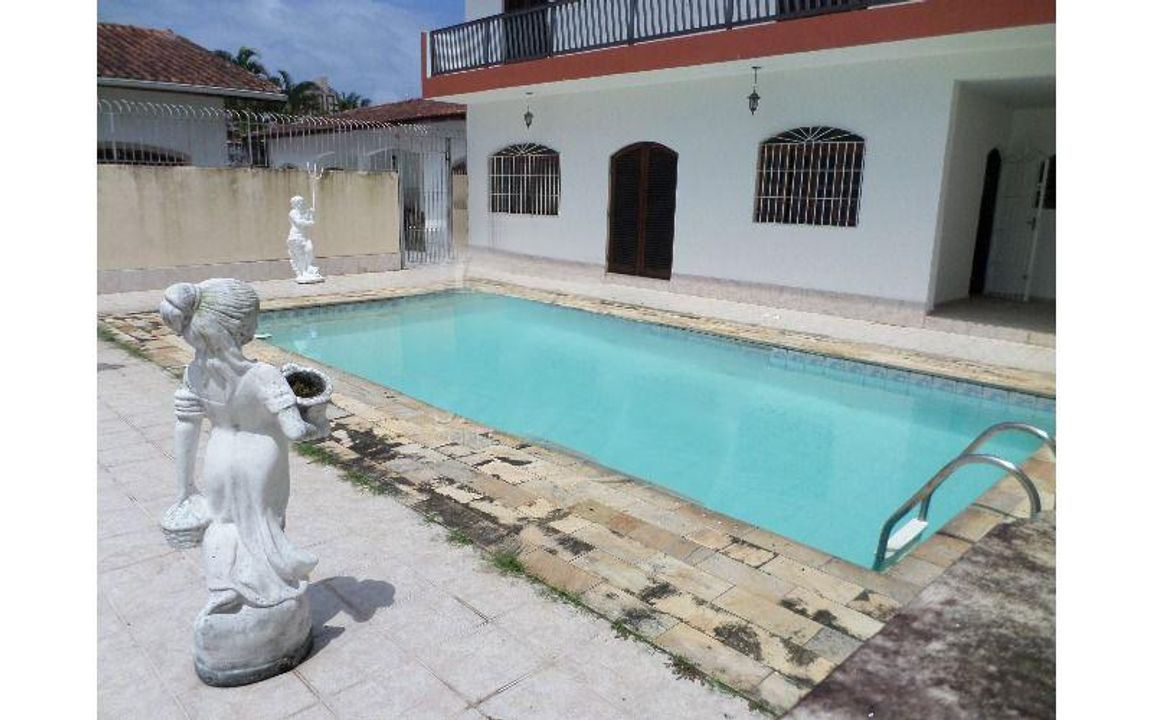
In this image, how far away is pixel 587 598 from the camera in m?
3.35

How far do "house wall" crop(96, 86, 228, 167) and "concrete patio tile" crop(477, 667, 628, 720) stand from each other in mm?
16097

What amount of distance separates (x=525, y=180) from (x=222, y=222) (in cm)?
591

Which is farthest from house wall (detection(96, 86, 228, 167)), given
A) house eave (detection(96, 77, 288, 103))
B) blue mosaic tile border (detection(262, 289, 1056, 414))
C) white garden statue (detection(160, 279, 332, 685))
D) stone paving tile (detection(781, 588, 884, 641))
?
stone paving tile (detection(781, 588, 884, 641))

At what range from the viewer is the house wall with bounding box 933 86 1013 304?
968 cm

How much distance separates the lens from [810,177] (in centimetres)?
1070

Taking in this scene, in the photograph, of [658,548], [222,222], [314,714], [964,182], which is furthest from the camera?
[222,222]

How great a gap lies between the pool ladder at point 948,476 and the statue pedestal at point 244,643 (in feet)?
9.27

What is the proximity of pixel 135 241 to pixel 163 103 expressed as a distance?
20.7 ft

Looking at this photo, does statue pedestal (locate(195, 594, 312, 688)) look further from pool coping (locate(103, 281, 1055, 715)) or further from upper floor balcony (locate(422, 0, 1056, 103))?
upper floor balcony (locate(422, 0, 1056, 103))

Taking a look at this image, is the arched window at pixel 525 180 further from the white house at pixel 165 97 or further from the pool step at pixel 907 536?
the pool step at pixel 907 536

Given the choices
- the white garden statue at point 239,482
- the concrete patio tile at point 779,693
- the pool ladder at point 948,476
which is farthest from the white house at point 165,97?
the concrete patio tile at point 779,693

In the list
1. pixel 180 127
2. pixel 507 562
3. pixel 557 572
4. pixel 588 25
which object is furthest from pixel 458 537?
pixel 180 127

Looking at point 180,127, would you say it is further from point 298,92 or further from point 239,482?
point 298,92

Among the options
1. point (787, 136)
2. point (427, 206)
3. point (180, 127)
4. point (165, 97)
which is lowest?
point (427, 206)
